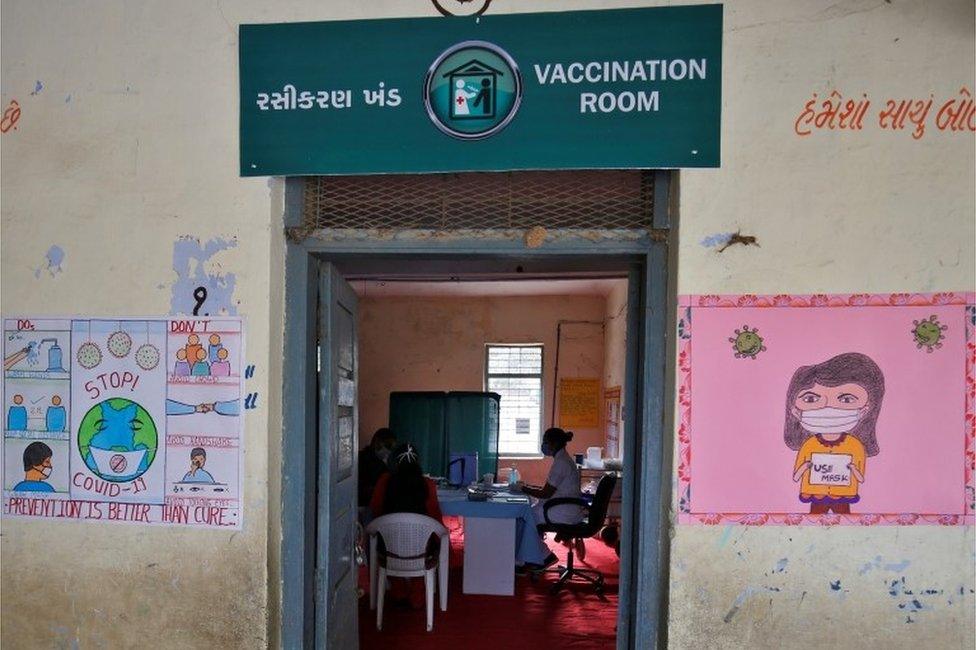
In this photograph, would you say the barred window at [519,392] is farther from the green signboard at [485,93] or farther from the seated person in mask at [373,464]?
the green signboard at [485,93]

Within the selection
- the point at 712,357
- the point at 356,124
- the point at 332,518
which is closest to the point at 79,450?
the point at 332,518

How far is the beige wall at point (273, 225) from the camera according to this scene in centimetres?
252

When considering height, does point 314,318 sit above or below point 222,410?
above

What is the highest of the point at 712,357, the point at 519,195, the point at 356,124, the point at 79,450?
the point at 356,124

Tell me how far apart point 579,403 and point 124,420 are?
316 inches

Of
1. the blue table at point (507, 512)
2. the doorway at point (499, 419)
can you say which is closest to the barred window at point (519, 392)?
the doorway at point (499, 419)

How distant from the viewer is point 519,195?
2.83 meters

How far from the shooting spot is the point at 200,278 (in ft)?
9.16

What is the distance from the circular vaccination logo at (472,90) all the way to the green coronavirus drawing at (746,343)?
1209 millimetres

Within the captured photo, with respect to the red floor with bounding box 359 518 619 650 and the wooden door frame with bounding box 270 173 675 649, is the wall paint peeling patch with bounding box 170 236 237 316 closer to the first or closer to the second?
the wooden door frame with bounding box 270 173 675 649

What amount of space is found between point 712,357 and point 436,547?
3.07m

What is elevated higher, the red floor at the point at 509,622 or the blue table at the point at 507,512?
the blue table at the point at 507,512

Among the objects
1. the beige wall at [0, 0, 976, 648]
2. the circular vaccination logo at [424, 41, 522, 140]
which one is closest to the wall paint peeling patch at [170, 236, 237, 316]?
the beige wall at [0, 0, 976, 648]

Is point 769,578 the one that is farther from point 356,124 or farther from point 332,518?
point 356,124
